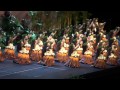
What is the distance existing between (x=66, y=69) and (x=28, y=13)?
129cm

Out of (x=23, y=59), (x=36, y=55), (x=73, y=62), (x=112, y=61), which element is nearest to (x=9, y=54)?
(x=23, y=59)

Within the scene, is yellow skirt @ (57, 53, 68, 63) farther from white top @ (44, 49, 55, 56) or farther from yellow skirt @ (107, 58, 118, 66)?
yellow skirt @ (107, 58, 118, 66)

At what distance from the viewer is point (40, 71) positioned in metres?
6.91

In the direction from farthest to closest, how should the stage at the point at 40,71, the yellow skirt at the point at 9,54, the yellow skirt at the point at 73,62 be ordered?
the yellow skirt at the point at 9,54
the yellow skirt at the point at 73,62
the stage at the point at 40,71

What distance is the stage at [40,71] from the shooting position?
6.67m

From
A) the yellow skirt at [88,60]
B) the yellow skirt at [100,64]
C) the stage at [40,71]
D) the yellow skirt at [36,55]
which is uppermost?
the yellow skirt at [36,55]

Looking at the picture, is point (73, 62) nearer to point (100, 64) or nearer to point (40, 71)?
point (100, 64)

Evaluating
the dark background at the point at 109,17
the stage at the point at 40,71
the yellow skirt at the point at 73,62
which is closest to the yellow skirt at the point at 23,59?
the stage at the point at 40,71

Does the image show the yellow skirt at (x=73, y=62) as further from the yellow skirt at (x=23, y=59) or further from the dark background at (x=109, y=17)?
the dark background at (x=109, y=17)

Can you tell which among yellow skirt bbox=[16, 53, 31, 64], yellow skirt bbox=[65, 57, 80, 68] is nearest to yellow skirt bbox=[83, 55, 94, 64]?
yellow skirt bbox=[65, 57, 80, 68]
